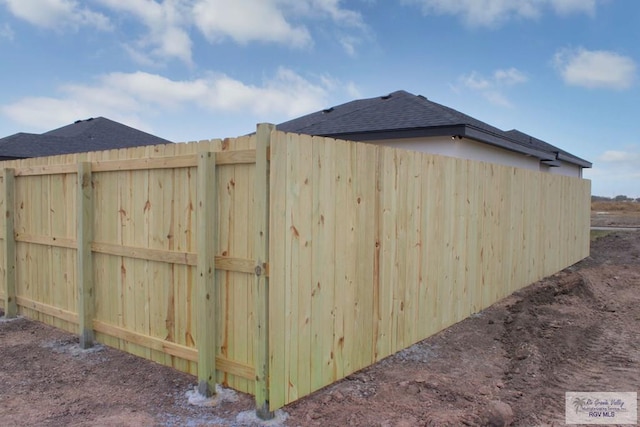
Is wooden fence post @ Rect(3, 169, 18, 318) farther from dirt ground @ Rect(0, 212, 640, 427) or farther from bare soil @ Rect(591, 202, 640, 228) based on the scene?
bare soil @ Rect(591, 202, 640, 228)

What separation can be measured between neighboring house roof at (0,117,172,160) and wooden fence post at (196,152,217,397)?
11587 mm

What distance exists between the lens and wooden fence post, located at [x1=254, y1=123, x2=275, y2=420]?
2.80 meters

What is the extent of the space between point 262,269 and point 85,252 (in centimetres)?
255

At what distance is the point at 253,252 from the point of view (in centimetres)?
298

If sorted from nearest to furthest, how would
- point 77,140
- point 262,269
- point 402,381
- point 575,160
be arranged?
point 262,269
point 402,381
point 77,140
point 575,160

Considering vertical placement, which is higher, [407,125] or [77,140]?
[77,140]

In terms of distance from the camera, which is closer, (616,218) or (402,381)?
(402,381)

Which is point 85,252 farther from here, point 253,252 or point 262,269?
point 262,269

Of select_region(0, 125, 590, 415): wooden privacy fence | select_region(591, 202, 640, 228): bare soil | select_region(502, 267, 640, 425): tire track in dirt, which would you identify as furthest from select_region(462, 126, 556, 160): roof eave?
select_region(591, 202, 640, 228): bare soil

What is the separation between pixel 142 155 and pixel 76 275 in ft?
5.95

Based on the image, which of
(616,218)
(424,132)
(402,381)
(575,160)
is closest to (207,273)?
(402,381)

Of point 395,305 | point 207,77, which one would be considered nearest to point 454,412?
point 395,305

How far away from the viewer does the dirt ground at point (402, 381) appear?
2896 mm

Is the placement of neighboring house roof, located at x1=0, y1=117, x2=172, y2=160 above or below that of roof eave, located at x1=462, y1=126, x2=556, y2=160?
above
